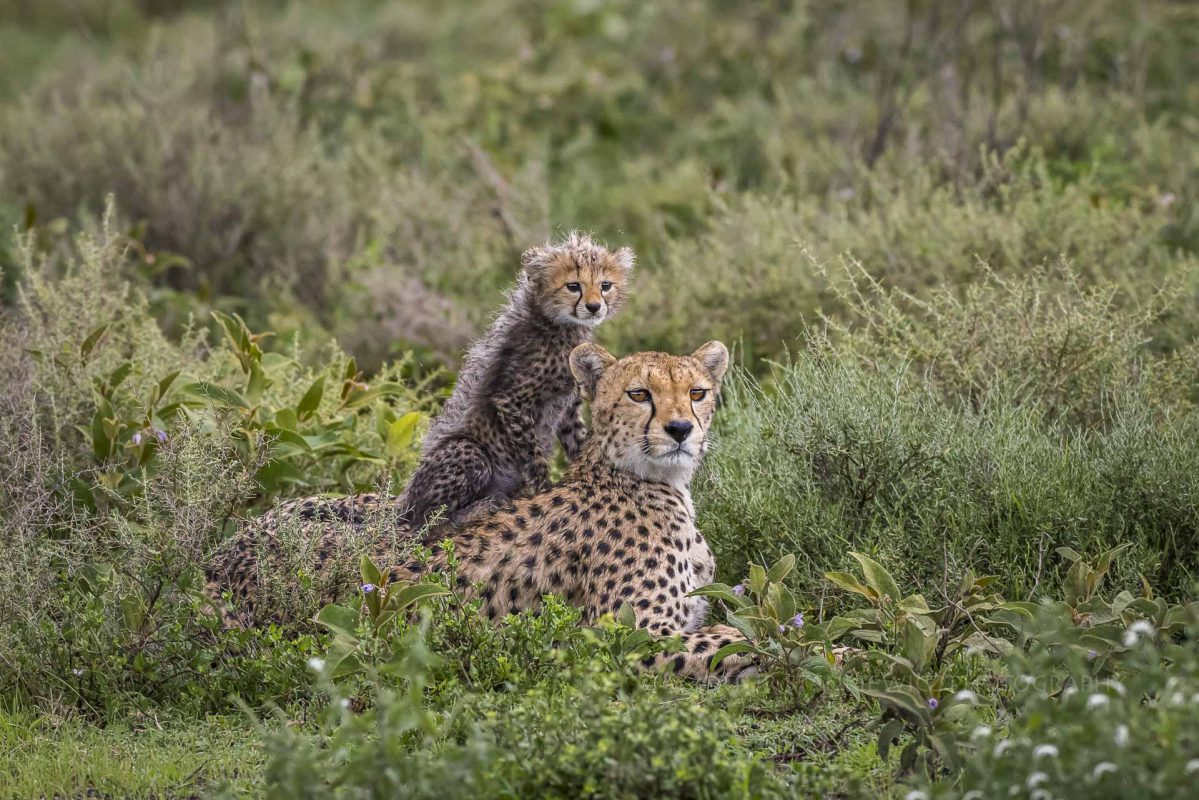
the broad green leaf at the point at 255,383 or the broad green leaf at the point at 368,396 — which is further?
the broad green leaf at the point at 368,396

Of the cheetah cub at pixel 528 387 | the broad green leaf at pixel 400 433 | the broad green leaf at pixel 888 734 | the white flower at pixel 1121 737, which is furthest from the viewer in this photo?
the broad green leaf at pixel 400 433

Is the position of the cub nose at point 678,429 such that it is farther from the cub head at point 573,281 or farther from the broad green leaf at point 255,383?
the broad green leaf at point 255,383

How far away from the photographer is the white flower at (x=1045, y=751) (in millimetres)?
2773

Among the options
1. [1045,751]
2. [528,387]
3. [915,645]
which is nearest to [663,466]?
[528,387]

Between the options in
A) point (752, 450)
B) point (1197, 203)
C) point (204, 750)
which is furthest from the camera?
point (1197, 203)

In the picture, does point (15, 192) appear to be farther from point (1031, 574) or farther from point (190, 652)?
point (1031, 574)

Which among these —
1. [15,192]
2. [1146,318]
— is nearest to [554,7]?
[15,192]

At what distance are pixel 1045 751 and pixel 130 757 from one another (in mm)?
2194

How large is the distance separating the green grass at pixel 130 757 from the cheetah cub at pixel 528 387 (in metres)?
1.23

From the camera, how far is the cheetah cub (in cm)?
505

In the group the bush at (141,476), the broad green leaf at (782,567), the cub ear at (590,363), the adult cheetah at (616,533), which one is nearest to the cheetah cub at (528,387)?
the bush at (141,476)

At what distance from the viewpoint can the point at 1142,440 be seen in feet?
15.8

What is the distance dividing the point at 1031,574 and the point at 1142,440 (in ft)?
Answer: 2.02

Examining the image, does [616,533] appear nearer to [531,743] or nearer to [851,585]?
[851,585]
